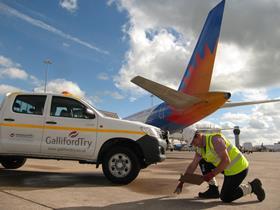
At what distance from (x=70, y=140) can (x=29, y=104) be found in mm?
1313

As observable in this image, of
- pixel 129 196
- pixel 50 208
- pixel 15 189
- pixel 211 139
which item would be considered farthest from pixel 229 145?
pixel 15 189

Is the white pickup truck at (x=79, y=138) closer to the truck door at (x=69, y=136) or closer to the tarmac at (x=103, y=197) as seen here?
the truck door at (x=69, y=136)

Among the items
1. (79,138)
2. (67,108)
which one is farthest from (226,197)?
(67,108)

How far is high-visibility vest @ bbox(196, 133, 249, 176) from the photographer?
5586 millimetres

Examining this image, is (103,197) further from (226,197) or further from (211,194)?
(226,197)

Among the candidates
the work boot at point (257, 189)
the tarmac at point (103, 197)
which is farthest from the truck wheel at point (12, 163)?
the work boot at point (257, 189)

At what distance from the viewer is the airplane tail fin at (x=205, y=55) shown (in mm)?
17438

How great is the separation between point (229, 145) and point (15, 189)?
383 cm

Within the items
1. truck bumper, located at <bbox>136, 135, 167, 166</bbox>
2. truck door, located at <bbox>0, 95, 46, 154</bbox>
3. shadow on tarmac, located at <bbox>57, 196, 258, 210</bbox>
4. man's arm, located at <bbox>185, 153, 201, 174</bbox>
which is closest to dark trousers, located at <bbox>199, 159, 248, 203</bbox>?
shadow on tarmac, located at <bbox>57, 196, 258, 210</bbox>

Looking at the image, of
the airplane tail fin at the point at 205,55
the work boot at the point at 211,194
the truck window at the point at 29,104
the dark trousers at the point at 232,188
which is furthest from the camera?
the airplane tail fin at the point at 205,55

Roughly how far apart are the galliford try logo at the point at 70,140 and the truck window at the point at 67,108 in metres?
0.44

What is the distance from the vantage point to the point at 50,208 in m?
4.84

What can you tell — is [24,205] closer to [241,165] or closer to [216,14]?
[241,165]

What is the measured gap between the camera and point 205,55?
698 inches
